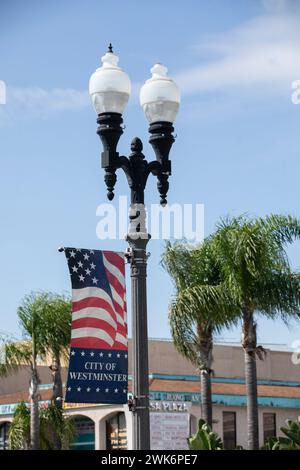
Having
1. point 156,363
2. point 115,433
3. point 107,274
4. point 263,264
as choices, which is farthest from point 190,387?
point 107,274

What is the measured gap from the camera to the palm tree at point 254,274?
104ft

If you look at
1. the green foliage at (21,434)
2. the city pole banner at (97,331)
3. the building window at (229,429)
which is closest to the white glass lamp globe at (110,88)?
the city pole banner at (97,331)

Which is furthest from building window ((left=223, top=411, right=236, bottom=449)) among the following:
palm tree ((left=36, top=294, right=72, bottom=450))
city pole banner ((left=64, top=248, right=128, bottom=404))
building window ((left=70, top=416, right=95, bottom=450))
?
city pole banner ((left=64, top=248, right=128, bottom=404))

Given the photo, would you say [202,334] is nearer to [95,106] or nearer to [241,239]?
[241,239]

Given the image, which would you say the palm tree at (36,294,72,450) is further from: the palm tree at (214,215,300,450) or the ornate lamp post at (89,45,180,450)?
the ornate lamp post at (89,45,180,450)

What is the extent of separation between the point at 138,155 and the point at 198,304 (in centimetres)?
1769

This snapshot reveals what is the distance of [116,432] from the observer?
1986 inches

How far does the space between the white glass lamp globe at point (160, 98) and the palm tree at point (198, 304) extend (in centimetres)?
1731

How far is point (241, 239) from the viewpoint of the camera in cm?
3153

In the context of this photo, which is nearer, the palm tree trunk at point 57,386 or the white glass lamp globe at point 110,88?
the white glass lamp globe at point 110,88

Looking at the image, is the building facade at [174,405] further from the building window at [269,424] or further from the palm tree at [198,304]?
the palm tree at [198,304]

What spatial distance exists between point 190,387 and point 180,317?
66.8 feet

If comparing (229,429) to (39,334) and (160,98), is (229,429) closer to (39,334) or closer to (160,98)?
(39,334)

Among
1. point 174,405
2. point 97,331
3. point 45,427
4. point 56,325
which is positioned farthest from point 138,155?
point 174,405
